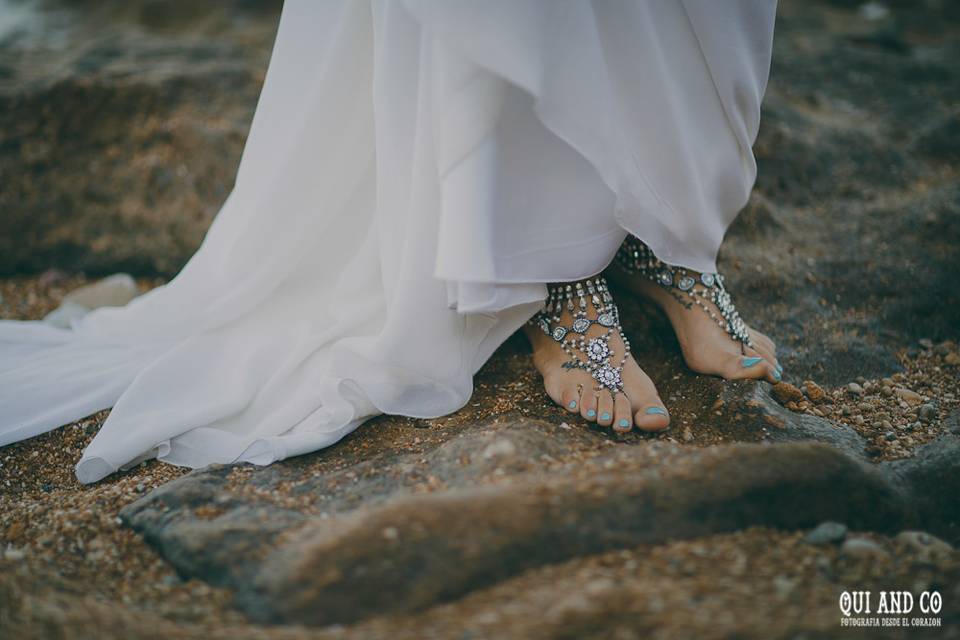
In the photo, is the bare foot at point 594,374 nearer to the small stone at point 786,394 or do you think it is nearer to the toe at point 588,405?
the toe at point 588,405

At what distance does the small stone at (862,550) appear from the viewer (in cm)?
116

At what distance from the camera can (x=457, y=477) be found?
1317mm

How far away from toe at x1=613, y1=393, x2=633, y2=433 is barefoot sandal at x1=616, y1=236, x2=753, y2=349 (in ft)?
1.25

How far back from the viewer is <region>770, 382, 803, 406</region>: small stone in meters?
1.66

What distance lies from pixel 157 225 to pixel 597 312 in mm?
2124

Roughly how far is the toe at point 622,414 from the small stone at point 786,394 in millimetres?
404

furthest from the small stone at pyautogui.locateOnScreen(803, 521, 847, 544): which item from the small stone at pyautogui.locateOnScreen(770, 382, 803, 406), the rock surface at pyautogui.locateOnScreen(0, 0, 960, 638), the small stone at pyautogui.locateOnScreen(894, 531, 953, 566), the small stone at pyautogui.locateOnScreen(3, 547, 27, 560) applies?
the small stone at pyautogui.locateOnScreen(3, 547, 27, 560)

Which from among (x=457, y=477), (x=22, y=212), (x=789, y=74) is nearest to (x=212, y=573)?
(x=457, y=477)

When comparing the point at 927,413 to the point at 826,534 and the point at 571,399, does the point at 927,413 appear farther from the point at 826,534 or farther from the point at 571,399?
the point at 571,399

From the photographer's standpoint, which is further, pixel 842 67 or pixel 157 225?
pixel 842 67

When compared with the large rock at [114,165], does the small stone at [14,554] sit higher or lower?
lower

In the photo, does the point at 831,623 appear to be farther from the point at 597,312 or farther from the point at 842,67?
the point at 842,67

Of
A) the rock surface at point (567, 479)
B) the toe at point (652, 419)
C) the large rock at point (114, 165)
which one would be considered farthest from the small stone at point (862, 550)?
the large rock at point (114, 165)

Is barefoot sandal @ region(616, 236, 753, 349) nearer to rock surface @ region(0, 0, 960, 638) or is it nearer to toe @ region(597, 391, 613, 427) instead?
rock surface @ region(0, 0, 960, 638)
